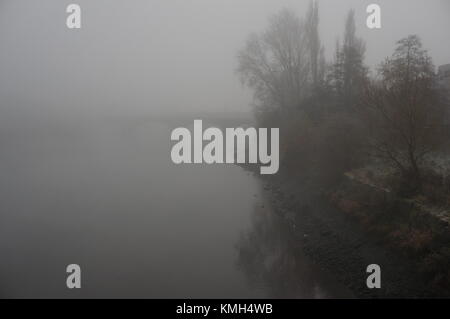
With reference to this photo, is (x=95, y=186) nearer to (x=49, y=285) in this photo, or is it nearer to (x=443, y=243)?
(x=49, y=285)

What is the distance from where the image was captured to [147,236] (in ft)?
27.2

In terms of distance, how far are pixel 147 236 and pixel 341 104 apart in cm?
841

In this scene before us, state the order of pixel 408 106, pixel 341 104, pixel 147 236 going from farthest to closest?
1. pixel 341 104
2. pixel 147 236
3. pixel 408 106

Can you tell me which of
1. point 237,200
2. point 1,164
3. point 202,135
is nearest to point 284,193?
point 237,200

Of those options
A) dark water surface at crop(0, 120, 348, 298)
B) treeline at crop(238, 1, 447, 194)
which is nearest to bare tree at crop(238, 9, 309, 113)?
treeline at crop(238, 1, 447, 194)

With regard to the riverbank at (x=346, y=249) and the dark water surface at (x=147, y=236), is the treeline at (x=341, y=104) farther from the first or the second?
the dark water surface at (x=147, y=236)

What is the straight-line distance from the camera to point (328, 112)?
38.1ft

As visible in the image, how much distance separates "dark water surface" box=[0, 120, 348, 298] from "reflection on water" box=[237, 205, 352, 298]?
0.07ft

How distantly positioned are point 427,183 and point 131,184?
10514 millimetres

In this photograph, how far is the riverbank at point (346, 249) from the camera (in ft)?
17.3

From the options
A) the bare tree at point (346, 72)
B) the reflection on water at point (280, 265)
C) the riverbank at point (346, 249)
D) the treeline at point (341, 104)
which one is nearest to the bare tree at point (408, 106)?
the treeline at point (341, 104)

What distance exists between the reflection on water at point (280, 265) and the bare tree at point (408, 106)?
2.98 m

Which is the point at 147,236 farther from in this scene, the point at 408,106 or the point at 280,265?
the point at 408,106

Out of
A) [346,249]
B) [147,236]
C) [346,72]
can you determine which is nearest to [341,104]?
[346,72]
